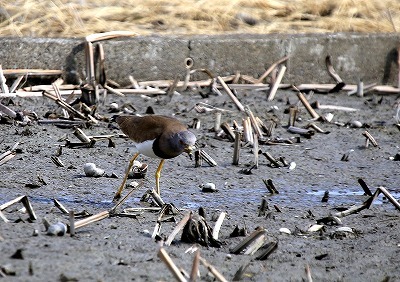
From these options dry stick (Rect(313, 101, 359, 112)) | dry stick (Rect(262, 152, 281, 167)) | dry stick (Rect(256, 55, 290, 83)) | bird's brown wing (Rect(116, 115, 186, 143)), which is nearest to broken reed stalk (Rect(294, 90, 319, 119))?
dry stick (Rect(313, 101, 359, 112))

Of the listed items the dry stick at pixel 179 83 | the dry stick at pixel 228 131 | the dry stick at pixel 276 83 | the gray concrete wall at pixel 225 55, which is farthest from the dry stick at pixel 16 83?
the dry stick at pixel 276 83

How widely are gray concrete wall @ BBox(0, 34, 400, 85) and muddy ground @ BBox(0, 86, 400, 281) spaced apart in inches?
16.7

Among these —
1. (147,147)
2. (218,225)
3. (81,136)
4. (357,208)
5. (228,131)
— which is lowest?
(228,131)

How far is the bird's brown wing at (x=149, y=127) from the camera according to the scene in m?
5.84

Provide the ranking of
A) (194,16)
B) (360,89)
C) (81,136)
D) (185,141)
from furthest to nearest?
(194,16) → (360,89) → (81,136) → (185,141)

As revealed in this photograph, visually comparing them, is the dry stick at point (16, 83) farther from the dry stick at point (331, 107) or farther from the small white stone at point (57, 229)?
the small white stone at point (57, 229)

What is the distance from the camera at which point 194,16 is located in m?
10.2

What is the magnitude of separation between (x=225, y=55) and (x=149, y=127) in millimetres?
3349

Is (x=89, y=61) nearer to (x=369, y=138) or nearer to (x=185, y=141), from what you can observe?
(x=369, y=138)

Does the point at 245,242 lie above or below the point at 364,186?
above

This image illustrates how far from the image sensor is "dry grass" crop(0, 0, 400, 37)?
9391mm

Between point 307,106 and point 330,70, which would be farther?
point 330,70

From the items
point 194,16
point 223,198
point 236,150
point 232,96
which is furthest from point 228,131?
point 194,16

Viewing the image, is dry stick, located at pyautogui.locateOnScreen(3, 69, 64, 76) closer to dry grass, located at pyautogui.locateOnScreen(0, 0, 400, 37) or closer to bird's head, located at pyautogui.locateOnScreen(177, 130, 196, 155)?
dry grass, located at pyautogui.locateOnScreen(0, 0, 400, 37)
